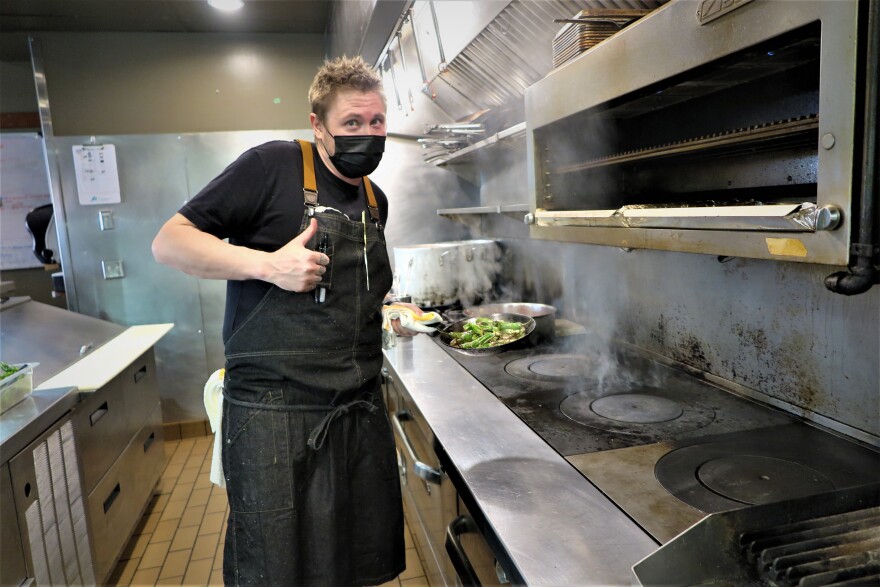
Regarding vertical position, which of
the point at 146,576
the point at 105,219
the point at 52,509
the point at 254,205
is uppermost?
the point at 105,219

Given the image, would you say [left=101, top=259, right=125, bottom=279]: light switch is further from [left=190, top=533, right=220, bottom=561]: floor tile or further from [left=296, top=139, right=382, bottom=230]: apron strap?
[left=296, top=139, right=382, bottom=230]: apron strap

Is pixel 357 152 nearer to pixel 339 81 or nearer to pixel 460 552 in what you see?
pixel 339 81

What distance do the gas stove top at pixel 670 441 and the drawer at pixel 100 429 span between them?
5.25 feet

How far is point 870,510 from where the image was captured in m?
0.79

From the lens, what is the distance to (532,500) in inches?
40.8

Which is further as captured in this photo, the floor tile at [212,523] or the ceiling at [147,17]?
the ceiling at [147,17]

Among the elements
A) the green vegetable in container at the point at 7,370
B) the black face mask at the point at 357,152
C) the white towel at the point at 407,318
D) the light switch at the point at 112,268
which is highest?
the black face mask at the point at 357,152

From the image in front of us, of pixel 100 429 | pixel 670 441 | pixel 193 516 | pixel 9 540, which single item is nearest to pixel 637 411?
pixel 670 441

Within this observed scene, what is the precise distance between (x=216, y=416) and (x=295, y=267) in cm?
62

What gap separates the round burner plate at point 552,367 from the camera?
69.1 inches

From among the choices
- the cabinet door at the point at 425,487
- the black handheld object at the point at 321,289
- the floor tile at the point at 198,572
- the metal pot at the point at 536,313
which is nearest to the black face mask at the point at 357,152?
the black handheld object at the point at 321,289

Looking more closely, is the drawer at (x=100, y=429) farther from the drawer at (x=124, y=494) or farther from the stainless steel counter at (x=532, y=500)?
the stainless steel counter at (x=532, y=500)

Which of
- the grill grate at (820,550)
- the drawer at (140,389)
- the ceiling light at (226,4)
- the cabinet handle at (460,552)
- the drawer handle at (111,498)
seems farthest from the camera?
the ceiling light at (226,4)

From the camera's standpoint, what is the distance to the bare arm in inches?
49.5
